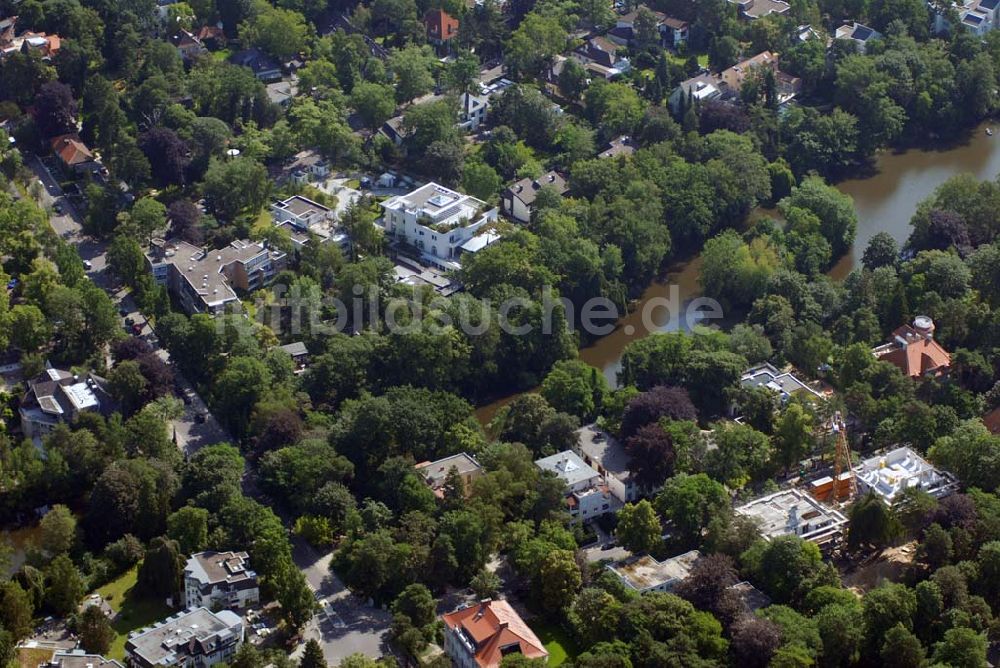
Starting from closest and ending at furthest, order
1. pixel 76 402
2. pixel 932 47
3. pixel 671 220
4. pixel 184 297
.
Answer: pixel 76 402 < pixel 184 297 < pixel 671 220 < pixel 932 47

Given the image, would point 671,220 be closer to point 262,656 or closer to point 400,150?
point 400,150

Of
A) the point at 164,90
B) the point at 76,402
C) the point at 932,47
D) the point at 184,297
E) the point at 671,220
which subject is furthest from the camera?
the point at 932,47

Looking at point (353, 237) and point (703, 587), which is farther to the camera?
point (353, 237)

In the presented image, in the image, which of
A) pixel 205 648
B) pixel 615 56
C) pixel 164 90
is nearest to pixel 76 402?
pixel 205 648

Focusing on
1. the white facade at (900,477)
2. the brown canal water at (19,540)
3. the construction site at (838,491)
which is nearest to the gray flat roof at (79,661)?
the brown canal water at (19,540)

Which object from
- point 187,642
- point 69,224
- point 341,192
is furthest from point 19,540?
point 341,192

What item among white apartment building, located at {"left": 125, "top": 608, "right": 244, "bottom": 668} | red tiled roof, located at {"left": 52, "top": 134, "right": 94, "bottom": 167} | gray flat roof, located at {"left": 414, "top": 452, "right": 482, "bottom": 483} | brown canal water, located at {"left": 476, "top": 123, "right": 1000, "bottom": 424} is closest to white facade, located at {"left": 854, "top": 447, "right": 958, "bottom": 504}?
brown canal water, located at {"left": 476, "top": 123, "right": 1000, "bottom": 424}
